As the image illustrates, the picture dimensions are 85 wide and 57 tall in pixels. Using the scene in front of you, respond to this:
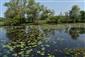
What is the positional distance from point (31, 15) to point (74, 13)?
7.45 meters

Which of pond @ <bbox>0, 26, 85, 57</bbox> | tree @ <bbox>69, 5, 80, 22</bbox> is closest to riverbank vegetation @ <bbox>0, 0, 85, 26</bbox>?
tree @ <bbox>69, 5, 80, 22</bbox>

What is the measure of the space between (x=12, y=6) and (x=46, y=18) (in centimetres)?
564

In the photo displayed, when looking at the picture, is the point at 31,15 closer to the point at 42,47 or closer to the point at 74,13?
the point at 74,13

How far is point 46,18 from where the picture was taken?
31.5 metres

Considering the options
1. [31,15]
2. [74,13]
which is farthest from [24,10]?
[74,13]

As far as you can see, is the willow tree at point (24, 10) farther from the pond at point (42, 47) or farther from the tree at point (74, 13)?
the pond at point (42, 47)

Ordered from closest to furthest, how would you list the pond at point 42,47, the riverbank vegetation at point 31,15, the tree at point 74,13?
1. the pond at point 42,47
2. the riverbank vegetation at point 31,15
3. the tree at point 74,13

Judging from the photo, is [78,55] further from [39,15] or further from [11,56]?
[39,15]

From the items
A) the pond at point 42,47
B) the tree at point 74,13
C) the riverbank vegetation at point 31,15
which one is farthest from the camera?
the tree at point 74,13

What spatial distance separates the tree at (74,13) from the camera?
108 feet

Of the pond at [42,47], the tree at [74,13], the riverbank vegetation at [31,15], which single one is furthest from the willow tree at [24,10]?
the pond at [42,47]

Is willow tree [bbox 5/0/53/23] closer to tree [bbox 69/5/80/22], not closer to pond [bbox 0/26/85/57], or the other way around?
tree [bbox 69/5/80/22]

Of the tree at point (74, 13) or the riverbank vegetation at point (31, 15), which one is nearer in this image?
the riverbank vegetation at point (31, 15)

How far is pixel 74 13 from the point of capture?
1313 inches
